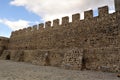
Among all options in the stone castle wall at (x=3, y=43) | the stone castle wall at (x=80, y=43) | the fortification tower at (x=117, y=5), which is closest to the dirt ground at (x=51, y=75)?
the stone castle wall at (x=80, y=43)

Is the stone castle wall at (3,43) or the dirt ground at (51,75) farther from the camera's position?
the stone castle wall at (3,43)

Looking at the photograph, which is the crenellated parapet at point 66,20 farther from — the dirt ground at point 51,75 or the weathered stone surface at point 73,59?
the dirt ground at point 51,75

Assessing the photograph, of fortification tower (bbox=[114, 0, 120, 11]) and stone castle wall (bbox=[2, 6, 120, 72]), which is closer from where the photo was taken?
fortification tower (bbox=[114, 0, 120, 11])

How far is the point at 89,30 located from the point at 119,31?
2.05 metres

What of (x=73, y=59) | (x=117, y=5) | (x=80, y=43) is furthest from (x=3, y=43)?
(x=117, y=5)

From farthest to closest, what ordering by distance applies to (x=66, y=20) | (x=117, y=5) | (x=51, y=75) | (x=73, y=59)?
1. (x=66, y=20)
2. (x=73, y=59)
3. (x=117, y=5)
4. (x=51, y=75)

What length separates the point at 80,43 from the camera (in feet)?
33.1

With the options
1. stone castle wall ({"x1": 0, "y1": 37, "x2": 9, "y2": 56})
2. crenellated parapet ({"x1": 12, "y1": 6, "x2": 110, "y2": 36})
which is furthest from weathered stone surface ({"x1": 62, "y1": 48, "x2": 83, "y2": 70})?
stone castle wall ({"x1": 0, "y1": 37, "x2": 9, "y2": 56})

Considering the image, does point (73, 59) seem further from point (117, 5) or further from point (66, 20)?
point (117, 5)

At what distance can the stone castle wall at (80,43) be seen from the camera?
27.6ft

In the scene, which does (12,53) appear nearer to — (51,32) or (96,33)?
(51,32)

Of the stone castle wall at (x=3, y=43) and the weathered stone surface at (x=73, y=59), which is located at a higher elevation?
the stone castle wall at (x=3, y=43)

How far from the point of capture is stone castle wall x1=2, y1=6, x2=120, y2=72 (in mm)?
8422

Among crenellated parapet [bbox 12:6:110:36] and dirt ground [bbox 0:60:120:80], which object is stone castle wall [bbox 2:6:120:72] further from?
dirt ground [bbox 0:60:120:80]
